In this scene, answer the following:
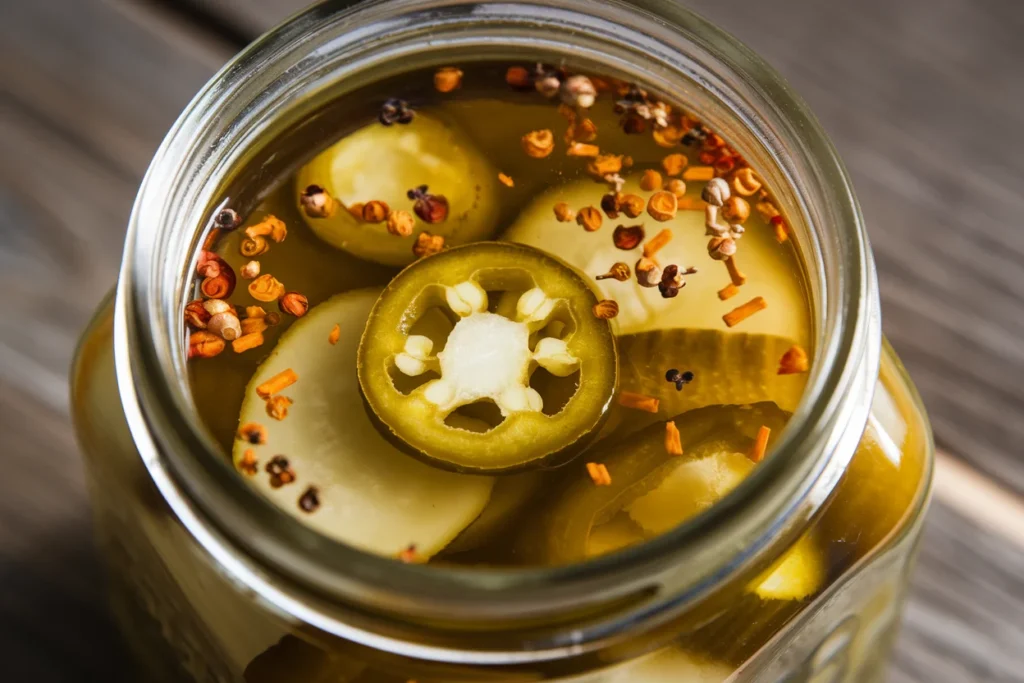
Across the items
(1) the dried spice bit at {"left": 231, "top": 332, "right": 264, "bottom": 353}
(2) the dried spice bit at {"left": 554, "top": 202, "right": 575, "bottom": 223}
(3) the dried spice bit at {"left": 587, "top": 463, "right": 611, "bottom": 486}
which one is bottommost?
(1) the dried spice bit at {"left": 231, "top": 332, "right": 264, "bottom": 353}

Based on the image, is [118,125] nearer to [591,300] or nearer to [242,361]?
[242,361]

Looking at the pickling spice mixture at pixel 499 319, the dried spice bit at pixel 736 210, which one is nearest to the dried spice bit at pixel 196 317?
the pickling spice mixture at pixel 499 319

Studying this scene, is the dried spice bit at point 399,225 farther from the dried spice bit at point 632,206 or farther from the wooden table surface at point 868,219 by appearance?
the wooden table surface at point 868,219

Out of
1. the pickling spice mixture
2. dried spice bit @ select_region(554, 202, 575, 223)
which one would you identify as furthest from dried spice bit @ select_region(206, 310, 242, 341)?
dried spice bit @ select_region(554, 202, 575, 223)

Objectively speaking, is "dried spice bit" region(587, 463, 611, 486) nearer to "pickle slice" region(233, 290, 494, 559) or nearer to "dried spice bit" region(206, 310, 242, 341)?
"pickle slice" region(233, 290, 494, 559)

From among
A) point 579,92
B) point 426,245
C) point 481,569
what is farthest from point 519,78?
point 481,569

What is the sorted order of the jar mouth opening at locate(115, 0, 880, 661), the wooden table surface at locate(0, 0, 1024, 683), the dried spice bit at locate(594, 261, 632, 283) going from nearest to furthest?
1. the jar mouth opening at locate(115, 0, 880, 661)
2. the dried spice bit at locate(594, 261, 632, 283)
3. the wooden table surface at locate(0, 0, 1024, 683)

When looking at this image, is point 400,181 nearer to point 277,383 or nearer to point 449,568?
point 277,383

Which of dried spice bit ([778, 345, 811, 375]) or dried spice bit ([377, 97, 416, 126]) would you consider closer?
dried spice bit ([778, 345, 811, 375])
